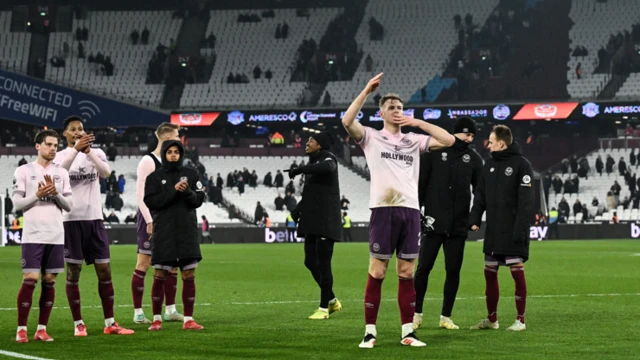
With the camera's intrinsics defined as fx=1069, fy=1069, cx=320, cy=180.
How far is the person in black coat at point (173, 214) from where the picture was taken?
11.6m

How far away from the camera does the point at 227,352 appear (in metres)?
9.84

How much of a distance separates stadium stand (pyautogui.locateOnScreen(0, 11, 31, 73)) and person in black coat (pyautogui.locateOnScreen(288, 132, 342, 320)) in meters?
55.9

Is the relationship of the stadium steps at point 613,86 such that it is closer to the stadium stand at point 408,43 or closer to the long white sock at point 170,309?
the stadium stand at point 408,43

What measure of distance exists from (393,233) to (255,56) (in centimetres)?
5981

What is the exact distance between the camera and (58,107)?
210 feet

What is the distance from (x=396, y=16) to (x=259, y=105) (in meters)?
12.0

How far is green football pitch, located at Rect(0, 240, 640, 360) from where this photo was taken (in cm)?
979

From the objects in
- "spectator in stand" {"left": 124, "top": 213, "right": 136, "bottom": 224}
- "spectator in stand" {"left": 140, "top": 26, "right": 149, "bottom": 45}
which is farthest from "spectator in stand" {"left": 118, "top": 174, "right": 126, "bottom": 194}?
"spectator in stand" {"left": 140, "top": 26, "right": 149, "bottom": 45}

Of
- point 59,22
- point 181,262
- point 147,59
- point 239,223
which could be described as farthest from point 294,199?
point 181,262

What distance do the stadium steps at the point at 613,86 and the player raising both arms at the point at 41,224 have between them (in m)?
53.5

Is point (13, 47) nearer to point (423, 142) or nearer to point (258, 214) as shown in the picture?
point (258, 214)

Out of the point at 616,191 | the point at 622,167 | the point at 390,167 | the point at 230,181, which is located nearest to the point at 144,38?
the point at 230,181

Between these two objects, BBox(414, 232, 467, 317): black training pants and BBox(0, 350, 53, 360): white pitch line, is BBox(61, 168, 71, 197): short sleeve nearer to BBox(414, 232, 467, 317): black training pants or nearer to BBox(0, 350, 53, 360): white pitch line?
BBox(0, 350, 53, 360): white pitch line

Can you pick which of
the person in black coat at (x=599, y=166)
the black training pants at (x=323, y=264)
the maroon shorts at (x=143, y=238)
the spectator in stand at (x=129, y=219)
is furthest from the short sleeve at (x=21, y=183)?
the person in black coat at (x=599, y=166)
